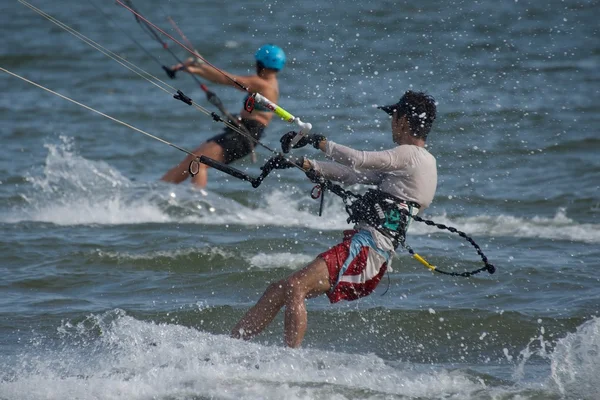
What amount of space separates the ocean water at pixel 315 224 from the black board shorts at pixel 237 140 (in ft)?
2.37

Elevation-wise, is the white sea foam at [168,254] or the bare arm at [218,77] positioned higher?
the bare arm at [218,77]

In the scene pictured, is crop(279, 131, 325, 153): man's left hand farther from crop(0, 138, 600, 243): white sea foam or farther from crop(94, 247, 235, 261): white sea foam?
crop(0, 138, 600, 243): white sea foam

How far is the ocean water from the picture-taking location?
638 cm

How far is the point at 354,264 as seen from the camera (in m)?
6.39

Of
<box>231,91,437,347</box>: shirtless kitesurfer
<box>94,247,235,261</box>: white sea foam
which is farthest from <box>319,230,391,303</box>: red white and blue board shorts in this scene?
<box>94,247,235,261</box>: white sea foam

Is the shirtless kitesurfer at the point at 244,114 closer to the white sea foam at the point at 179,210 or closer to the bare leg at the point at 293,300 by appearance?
the white sea foam at the point at 179,210

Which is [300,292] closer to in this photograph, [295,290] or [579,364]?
[295,290]

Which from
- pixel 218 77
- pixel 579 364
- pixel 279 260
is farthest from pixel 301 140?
pixel 218 77

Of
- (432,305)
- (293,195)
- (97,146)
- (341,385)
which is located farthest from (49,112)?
(341,385)

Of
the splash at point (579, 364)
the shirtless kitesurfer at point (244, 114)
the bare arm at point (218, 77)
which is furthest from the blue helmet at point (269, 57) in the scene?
the splash at point (579, 364)

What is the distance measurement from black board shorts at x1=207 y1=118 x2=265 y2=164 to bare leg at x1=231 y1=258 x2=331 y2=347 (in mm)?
5109

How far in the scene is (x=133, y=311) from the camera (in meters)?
7.96

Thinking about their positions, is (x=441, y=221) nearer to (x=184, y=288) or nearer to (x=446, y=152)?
(x=446, y=152)

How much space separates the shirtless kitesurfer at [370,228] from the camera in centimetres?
630
